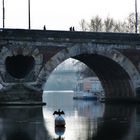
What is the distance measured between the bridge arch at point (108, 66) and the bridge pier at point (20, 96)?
151cm

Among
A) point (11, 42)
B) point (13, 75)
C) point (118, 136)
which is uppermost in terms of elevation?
point (11, 42)

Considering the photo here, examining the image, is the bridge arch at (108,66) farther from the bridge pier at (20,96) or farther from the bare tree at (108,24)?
the bare tree at (108,24)

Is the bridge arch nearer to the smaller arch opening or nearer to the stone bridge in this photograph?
the stone bridge

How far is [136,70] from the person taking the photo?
50.8 metres

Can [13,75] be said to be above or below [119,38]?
below

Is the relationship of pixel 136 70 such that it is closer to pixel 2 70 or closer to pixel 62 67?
pixel 2 70

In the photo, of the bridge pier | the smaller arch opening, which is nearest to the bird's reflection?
the bridge pier

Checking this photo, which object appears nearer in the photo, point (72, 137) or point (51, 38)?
point (72, 137)

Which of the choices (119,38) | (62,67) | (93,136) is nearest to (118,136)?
(93,136)

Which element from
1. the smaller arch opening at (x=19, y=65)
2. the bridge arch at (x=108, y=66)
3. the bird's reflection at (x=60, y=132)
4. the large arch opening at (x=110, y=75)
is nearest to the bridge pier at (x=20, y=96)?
the bridge arch at (x=108, y=66)

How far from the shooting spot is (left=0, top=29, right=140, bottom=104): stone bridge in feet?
151

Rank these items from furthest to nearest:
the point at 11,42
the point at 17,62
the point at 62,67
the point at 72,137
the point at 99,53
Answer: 1. the point at 62,67
2. the point at 17,62
3. the point at 99,53
4. the point at 11,42
5. the point at 72,137

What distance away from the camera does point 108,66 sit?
53.9m

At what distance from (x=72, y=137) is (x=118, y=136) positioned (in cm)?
213
